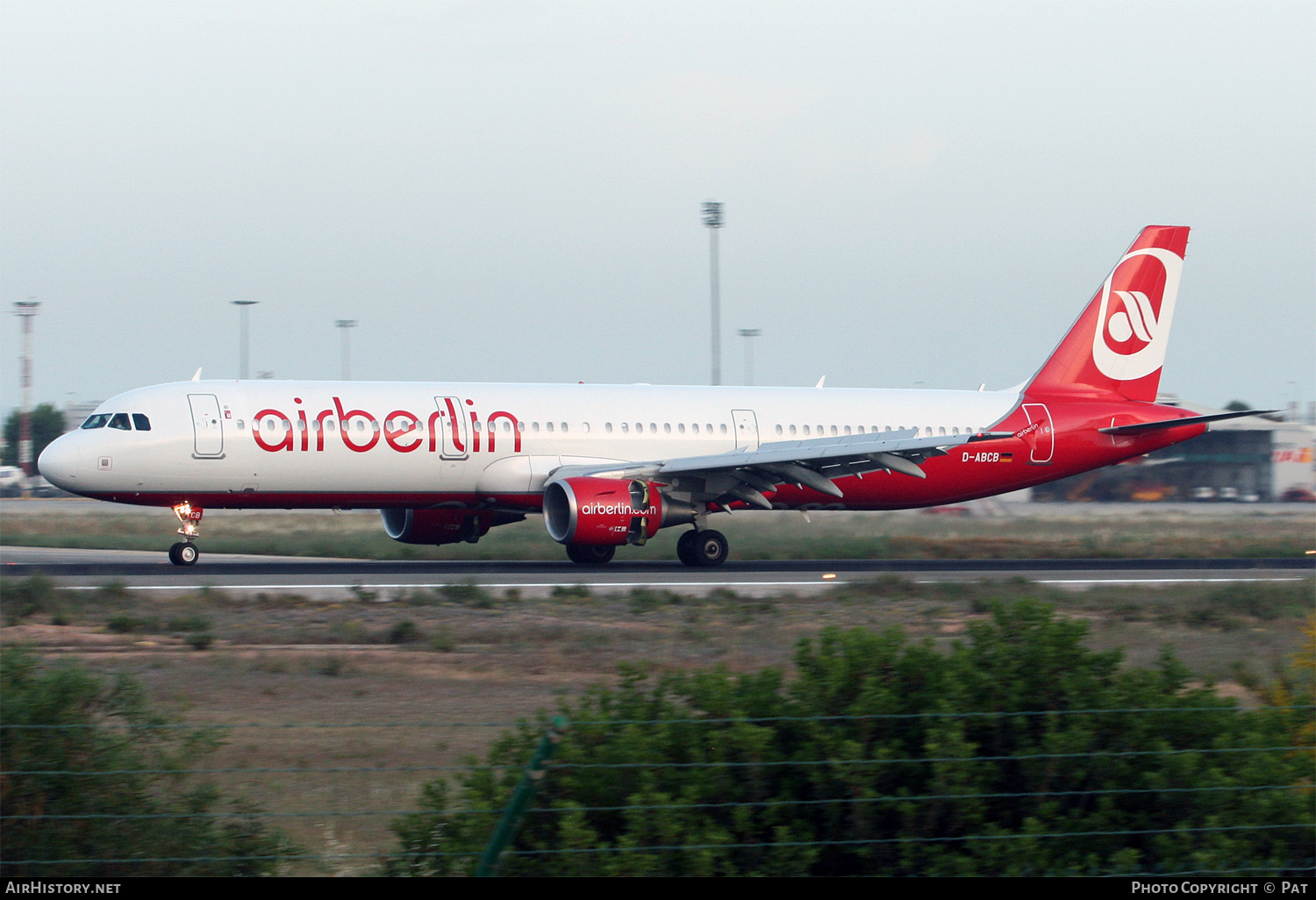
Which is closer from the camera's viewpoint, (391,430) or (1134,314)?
(391,430)

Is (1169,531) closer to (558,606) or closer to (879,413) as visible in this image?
(879,413)

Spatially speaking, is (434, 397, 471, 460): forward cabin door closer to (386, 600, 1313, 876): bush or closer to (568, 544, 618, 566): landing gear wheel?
(568, 544, 618, 566): landing gear wheel

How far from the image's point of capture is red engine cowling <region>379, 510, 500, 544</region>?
2381cm

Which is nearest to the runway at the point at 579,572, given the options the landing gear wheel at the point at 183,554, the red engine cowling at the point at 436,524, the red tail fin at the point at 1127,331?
the landing gear wheel at the point at 183,554

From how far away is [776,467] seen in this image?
893 inches

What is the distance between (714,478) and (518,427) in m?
3.73

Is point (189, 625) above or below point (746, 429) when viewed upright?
below

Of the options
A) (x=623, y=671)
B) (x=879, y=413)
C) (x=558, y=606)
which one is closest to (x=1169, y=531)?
(x=879, y=413)

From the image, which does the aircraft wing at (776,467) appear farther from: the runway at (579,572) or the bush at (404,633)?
the bush at (404,633)

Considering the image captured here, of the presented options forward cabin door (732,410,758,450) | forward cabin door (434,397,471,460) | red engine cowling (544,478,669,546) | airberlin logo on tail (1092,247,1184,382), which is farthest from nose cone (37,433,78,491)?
airberlin logo on tail (1092,247,1184,382)

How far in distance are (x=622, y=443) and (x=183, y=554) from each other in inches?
319

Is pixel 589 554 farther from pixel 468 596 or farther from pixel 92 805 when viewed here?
pixel 92 805

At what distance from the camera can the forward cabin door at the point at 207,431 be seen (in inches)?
816

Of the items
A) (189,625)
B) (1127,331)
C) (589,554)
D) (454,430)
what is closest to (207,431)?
(454,430)
